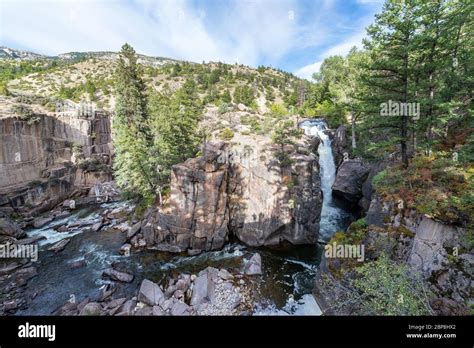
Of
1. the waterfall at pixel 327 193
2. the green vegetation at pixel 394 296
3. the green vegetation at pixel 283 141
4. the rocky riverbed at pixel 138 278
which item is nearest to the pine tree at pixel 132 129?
the rocky riverbed at pixel 138 278

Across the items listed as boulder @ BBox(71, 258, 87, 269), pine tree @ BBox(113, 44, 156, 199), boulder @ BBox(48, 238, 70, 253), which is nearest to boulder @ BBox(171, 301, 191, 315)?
boulder @ BBox(71, 258, 87, 269)

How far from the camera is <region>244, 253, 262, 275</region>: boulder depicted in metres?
16.7

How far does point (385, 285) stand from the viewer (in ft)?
24.8

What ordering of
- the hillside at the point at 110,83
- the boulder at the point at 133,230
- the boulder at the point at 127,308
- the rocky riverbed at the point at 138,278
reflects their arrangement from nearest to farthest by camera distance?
the boulder at the point at 127,308, the rocky riverbed at the point at 138,278, the boulder at the point at 133,230, the hillside at the point at 110,83

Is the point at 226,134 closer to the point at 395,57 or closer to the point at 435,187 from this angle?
the point at 395,57

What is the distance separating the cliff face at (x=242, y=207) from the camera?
20.5 meters

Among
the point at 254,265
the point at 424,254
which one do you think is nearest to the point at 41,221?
the point at 254,265

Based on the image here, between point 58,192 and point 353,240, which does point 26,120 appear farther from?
point 353,240

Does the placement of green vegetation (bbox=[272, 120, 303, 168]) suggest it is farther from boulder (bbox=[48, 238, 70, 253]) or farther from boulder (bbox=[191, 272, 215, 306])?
boulder (bbox=[48, 238, 70, 253])

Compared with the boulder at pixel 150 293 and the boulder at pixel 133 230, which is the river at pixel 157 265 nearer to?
the boulder at pixel 133 230

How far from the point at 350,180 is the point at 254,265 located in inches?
591

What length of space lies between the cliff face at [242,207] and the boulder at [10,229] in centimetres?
1455
